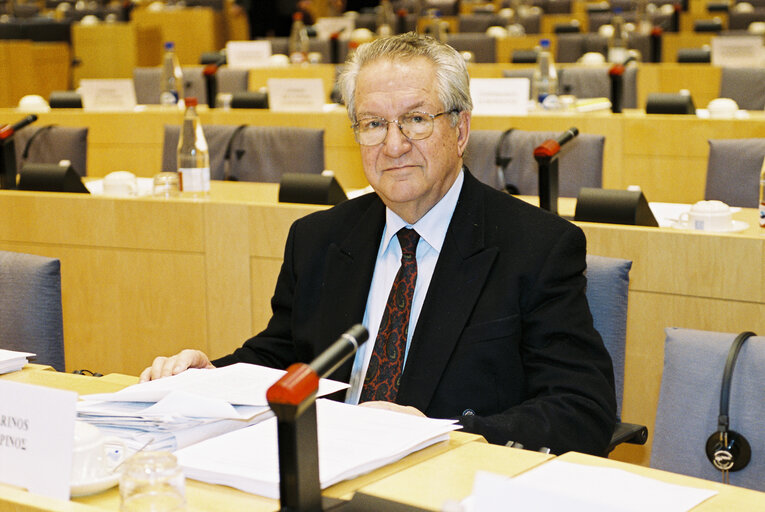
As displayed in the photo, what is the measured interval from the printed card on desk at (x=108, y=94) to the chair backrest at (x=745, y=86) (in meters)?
3.24

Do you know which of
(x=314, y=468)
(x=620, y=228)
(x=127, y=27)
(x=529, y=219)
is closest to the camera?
(x=314, y=468)

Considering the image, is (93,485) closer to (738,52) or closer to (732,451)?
(732,451)

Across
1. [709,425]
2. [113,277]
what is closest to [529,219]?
[709,425]

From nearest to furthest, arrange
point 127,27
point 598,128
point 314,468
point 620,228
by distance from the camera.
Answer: point 314,468
point 620,228
point 598,128
point 127,27

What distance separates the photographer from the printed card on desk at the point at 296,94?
519cm

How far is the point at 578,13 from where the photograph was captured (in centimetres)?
1081

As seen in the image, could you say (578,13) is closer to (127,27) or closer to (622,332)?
(127,27)

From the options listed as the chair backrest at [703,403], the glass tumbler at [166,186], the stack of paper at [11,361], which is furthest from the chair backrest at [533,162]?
the stack of paper at [11,361]

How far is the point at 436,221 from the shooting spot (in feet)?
6.26

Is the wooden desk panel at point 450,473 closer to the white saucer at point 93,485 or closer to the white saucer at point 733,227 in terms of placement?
the white saucer at point 93,485

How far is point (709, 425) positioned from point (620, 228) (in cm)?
89

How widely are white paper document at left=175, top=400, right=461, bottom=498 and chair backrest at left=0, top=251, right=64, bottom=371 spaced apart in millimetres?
1003

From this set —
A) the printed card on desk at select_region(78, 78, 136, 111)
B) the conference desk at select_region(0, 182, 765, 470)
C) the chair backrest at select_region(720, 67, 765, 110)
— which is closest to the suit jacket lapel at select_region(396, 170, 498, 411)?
the conference desk at select_region(0, 182, 765, 470)

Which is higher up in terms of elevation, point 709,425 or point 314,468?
point 314,468
